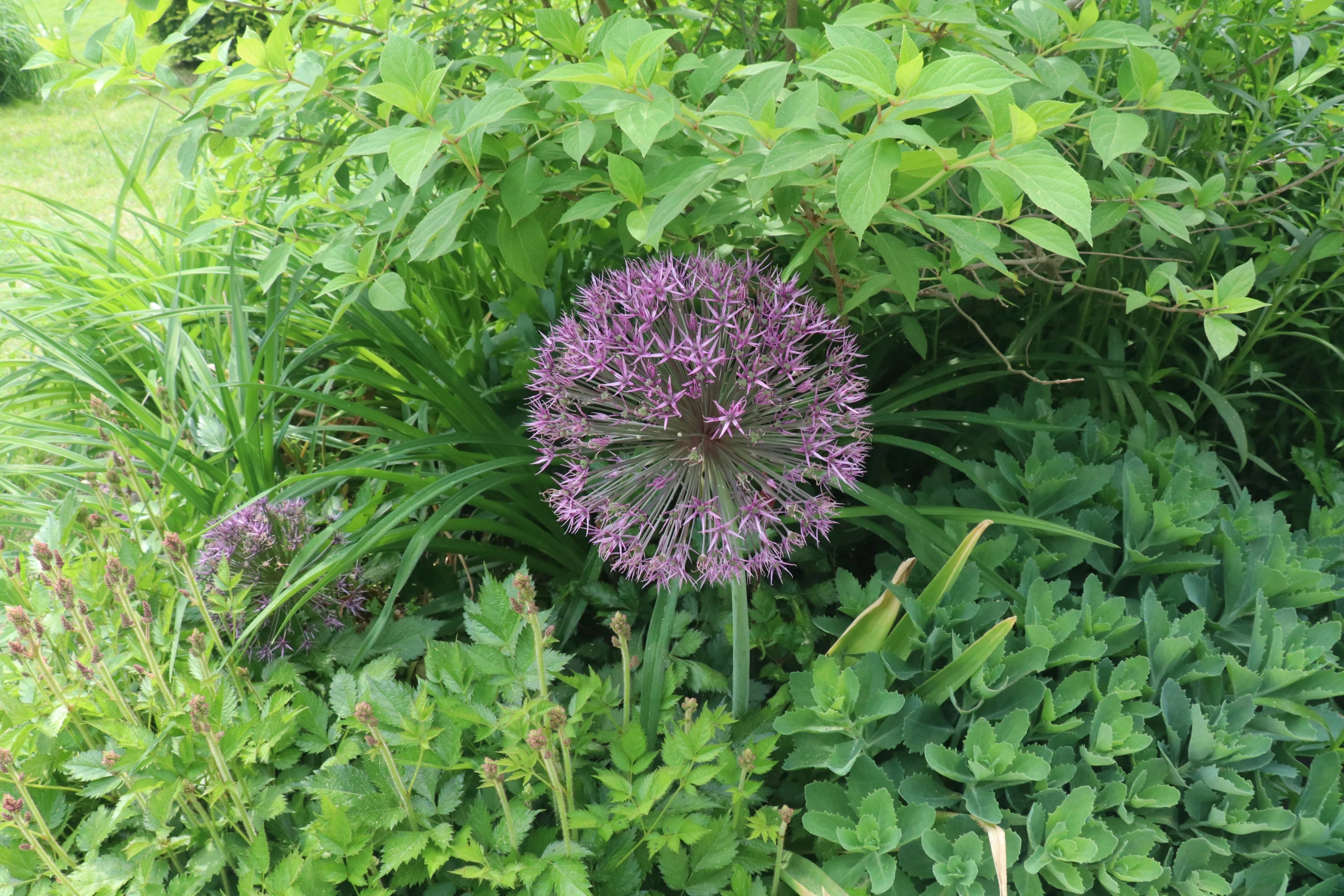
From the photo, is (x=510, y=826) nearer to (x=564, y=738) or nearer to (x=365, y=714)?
(x=564, y=738)

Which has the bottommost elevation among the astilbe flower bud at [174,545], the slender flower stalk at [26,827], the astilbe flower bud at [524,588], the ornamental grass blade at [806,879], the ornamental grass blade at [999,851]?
the ornamental grass blade at [806,879]

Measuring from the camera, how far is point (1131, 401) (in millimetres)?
2113

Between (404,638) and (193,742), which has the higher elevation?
(193,742)

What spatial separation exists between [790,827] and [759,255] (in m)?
1.20

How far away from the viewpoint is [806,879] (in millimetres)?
1396

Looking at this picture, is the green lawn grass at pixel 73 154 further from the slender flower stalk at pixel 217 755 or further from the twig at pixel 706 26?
the slender flower stalk at pixel 217 755

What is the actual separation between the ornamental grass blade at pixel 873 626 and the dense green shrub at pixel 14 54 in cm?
1094

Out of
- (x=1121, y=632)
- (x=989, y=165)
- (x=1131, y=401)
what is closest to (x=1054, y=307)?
(x=1131, y=401)

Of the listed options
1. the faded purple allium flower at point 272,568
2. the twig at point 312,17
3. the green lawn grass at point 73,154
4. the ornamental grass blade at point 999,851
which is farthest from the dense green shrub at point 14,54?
the ornamental grass blade at point 999,851

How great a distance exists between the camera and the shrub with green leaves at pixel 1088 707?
1.34 metres

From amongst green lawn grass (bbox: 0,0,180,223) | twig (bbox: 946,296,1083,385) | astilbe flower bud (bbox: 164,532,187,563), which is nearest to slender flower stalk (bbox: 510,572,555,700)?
astilbe flower bud (bbox: 164,532,187,563)

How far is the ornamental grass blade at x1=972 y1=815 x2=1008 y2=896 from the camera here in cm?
123

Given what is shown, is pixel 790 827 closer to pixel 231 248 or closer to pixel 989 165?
pixel 989 165

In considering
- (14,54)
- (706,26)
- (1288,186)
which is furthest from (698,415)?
(14,54)
